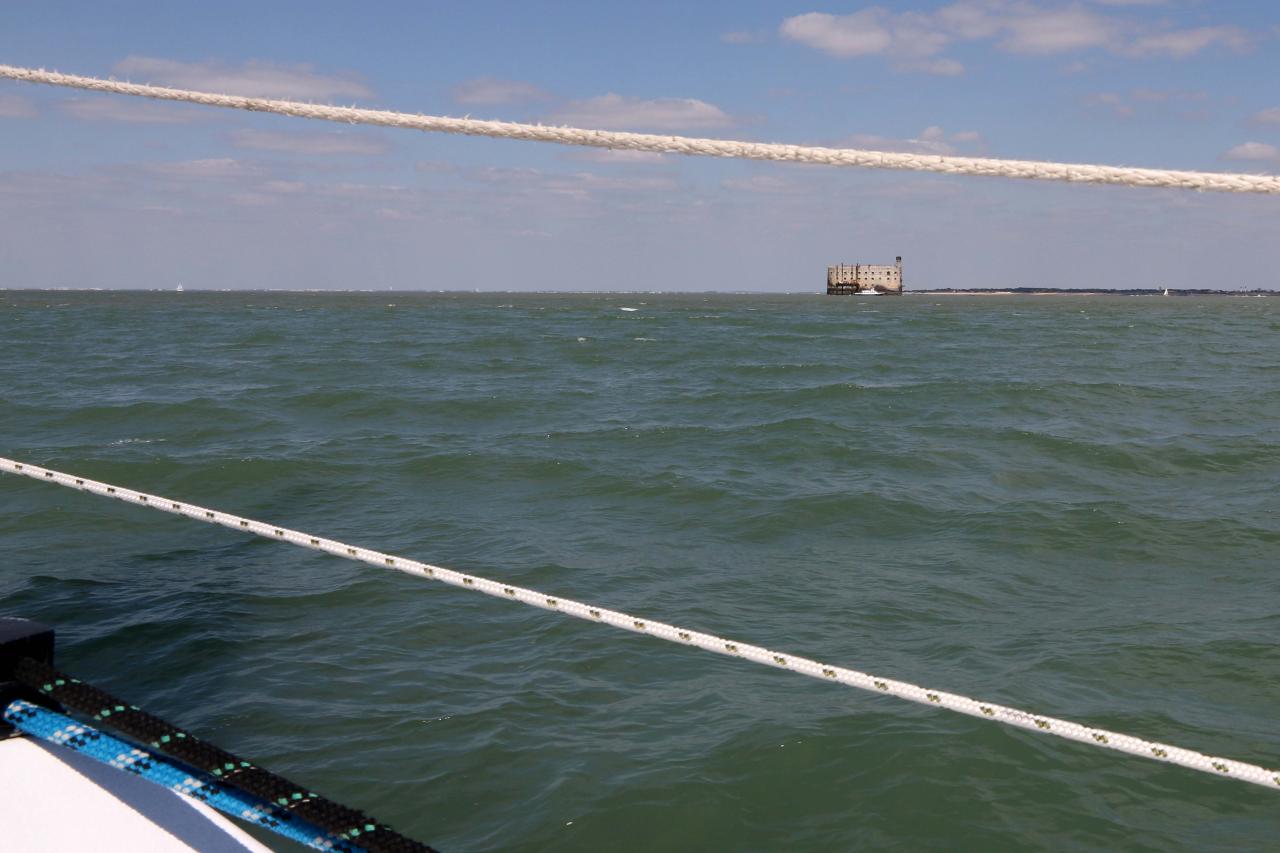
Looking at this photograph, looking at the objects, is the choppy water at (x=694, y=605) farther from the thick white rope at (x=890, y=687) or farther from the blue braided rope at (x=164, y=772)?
the blue braided rope at (x=164, y=772)

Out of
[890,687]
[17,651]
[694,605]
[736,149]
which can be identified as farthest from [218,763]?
[694,605]

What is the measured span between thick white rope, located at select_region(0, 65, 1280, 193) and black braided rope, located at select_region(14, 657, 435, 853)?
8.80 ft

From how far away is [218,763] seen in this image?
10.6 ft

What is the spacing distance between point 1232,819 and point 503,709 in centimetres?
464

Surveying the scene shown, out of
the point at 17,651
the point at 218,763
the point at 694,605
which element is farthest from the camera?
the point at 694,605

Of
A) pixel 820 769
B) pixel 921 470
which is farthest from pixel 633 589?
pixel 921 470

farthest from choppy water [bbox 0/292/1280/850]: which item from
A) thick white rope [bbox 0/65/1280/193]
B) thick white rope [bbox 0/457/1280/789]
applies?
Answer: thick white rope [bbox 0/65/1280/193]

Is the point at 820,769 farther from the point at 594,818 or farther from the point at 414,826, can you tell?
the point at 414,826

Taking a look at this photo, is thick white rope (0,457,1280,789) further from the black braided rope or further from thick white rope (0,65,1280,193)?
thick white rope (0,65,1280,193)

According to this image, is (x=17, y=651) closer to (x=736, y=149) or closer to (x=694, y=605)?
(x=736, y=149)

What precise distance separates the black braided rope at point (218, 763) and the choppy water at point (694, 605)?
8.46 ft

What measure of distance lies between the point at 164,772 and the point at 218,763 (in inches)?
9.2

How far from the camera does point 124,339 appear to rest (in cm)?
4725

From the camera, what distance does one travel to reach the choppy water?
6.10 m
